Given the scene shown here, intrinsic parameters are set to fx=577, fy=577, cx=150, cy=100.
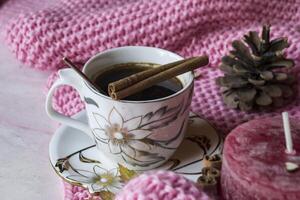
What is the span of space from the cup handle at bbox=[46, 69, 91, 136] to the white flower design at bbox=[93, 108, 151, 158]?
0.03 metres

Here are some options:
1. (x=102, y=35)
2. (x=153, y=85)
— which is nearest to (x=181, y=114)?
(x=153, y=85)

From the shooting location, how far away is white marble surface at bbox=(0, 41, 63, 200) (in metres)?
0.55

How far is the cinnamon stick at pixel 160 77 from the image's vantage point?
50cm

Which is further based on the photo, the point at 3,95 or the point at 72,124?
the point at 3,95

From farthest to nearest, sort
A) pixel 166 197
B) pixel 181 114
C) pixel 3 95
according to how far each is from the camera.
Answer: pixel 3 95 → pixel 181 114 → pixel 166 197

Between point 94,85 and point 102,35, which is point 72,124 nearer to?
point 94,85

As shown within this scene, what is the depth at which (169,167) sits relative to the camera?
0.55 metres

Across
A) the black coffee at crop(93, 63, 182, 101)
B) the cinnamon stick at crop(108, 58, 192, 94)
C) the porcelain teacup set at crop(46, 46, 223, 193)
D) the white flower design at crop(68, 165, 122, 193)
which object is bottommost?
the white flower design at crop(68, 165, 122, 193)

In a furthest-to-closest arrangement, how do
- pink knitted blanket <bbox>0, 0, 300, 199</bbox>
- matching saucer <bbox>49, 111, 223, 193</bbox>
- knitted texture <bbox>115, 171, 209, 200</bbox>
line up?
pink knitted blanket <bbox>0, 0, 300, 199</bbox>
matching saucer <bbox>49, 111, 223, 193</bbox>
knitted texture <bbox>115, 171, 209, 200</bbox>

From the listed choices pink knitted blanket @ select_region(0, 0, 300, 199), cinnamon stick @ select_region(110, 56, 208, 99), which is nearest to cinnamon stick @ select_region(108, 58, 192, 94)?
cinnamon stick @ select_region(110, 56, 208, 99)

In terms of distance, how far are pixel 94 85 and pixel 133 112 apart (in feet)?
0.17

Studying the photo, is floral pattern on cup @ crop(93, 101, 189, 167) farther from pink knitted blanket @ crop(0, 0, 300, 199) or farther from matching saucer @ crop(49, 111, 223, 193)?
pink knitted blanket @ crop(0, 0, 300, 199)

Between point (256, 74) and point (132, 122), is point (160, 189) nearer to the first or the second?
point (132, 122)

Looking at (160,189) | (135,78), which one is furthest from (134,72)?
(160,189)
